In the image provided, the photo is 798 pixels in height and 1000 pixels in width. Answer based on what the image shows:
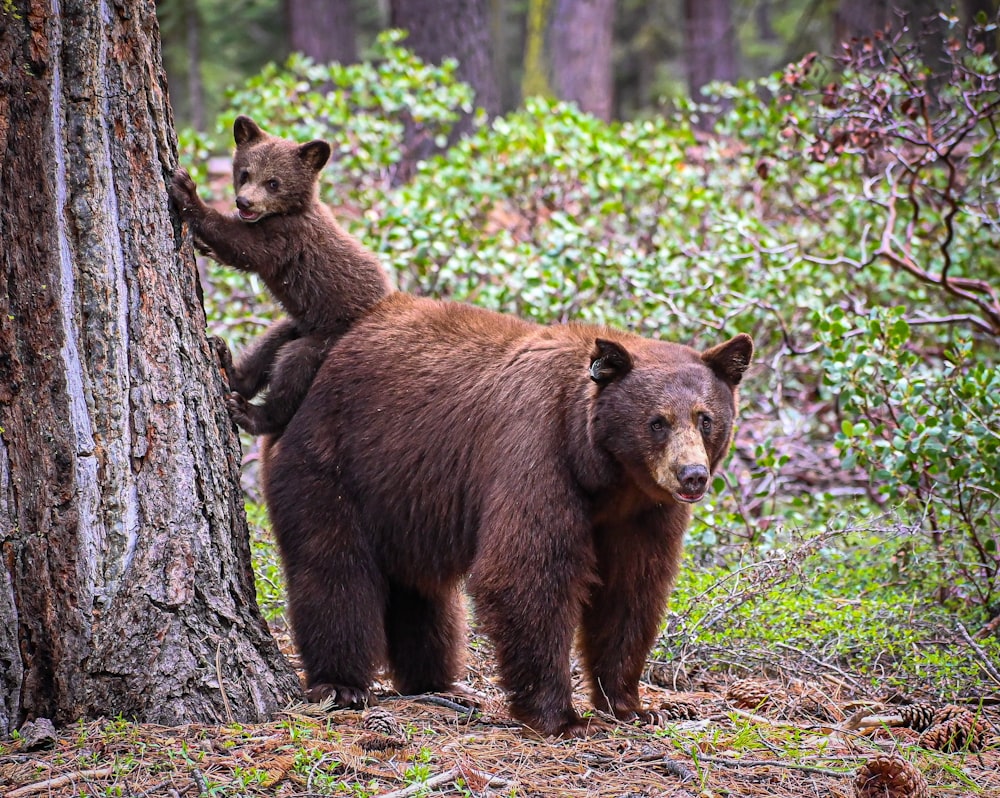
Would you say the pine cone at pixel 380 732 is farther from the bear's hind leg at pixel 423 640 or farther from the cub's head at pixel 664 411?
the cub's head at pixel 664 411

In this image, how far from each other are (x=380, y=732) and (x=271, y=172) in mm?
2692

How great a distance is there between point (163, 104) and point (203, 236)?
2.46 feet

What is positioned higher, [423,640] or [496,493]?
[496,493]

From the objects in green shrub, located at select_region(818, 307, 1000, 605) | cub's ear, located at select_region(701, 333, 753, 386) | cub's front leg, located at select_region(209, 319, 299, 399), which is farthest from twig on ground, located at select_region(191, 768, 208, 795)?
green shrub, located at select_region(818, 307, 1000, 605)

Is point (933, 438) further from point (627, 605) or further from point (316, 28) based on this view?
point (316, 28)

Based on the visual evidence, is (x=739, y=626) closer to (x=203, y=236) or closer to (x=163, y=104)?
(x=203, y=236)

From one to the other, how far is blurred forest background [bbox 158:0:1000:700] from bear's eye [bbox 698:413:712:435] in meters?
1.38

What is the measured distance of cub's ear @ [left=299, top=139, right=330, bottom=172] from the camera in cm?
529

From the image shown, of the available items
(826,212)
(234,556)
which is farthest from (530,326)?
(826,212)

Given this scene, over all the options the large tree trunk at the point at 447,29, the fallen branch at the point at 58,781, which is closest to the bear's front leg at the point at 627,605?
the fallen branch at the point at 58,781

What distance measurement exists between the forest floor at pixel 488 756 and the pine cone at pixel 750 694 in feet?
0.31

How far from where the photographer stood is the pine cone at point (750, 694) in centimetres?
476

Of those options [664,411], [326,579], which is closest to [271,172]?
[326,579]

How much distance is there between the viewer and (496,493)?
4.21 meters
